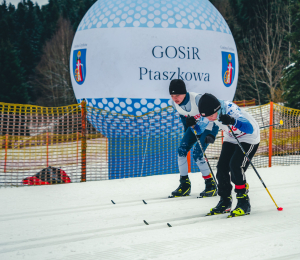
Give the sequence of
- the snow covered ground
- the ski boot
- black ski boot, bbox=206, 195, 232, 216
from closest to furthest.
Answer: the snow covered ground, the ski boot, black ski boot, bbox=206, 195, 232, 216

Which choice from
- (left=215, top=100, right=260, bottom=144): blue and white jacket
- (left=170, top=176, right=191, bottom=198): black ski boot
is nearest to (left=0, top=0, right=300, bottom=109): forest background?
(left=170, top=176, right=191, bottom=198): black ski boot

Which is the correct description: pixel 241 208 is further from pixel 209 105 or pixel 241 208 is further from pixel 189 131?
pixel 189 131

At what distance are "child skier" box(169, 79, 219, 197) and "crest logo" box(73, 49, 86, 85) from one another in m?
2.33

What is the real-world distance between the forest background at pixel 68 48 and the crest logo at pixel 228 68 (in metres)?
13.5

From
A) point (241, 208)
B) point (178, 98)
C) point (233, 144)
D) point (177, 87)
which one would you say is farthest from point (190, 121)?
point (241, 208)

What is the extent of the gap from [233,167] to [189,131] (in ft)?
4.23

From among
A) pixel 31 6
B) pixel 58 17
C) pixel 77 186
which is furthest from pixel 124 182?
pixel 31 6

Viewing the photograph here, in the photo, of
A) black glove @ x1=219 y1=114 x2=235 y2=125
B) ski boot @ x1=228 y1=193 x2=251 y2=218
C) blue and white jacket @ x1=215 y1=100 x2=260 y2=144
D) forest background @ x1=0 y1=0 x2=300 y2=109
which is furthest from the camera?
forest background @ x1=0 y1=0 x2=300 y2=109

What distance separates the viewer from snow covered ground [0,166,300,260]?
332 cm

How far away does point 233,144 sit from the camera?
15.3 ft

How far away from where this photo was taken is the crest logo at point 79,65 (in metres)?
6.98

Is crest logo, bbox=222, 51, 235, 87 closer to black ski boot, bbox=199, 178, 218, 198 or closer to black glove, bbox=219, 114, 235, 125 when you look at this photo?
black ski boot, bbox=199, 178, 218, 198

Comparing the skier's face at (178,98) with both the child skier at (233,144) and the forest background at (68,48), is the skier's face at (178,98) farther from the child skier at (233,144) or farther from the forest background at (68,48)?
the forest background at (68,48)

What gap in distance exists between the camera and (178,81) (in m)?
5.12
